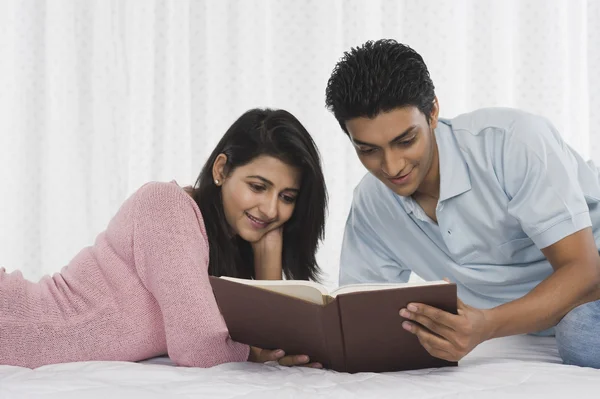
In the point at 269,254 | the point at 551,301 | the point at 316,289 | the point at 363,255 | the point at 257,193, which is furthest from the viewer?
the point at 363,255

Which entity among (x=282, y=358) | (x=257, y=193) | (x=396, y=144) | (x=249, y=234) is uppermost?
(x=396, y=144)

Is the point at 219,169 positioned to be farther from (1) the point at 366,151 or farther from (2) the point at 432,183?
(2) the point at 432,183

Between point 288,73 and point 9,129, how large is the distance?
1.18 metres

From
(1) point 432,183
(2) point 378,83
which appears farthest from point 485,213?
(2) point 378,83

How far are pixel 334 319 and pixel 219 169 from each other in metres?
0.71

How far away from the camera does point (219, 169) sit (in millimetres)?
1860

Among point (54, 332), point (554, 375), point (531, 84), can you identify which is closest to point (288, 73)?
point (531, 84)

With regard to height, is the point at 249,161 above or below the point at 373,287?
above

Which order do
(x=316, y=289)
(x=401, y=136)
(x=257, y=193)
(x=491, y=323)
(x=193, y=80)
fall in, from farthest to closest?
1. (x=193, y=80)
2. (x=257, y=193)
3. (x=401, y=136)
4. (x=491, y=323)
5. (x=316, y=289)

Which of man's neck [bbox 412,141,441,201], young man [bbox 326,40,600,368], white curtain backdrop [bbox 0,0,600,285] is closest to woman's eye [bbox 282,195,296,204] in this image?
young man [bbox 326,40,600,368]

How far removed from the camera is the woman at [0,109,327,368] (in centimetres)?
147

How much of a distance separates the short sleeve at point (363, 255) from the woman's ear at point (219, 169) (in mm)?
400

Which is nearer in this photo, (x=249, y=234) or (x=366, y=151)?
(x=366, y=151)

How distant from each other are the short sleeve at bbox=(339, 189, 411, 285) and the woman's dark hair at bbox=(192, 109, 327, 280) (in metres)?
0.14
